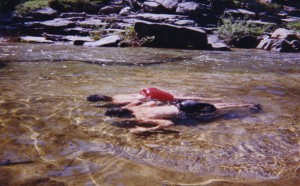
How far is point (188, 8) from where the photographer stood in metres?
Answer: 18.0

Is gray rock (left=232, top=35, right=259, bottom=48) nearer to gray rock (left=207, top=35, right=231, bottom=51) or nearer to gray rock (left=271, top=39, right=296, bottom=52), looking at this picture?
gray rock (left=207, top=35, right=231, bottom=51)

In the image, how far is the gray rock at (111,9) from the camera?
749 inches

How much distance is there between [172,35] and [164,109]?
9.78 meters

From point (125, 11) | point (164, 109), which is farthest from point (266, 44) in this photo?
point (164, 109)

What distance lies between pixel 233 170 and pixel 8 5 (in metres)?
21.8

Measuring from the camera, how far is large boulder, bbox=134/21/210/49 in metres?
12.5

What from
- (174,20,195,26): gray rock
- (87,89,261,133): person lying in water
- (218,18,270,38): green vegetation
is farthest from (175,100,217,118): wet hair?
(174,20,195,26): gray rock

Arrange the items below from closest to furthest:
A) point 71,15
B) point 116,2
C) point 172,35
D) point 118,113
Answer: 1. point 118,113
2. point 172,35
3. point 71,15
4. point 116,2

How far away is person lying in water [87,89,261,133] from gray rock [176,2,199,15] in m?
15.1

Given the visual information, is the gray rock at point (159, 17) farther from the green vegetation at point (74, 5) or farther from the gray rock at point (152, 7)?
the green vegetation at point (74, 5)

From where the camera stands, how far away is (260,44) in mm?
13586

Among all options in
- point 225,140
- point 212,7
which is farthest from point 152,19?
point 225,140

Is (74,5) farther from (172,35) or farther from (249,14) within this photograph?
(249,14)

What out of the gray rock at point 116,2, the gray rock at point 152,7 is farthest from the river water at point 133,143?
the gray rock at point 116,2
